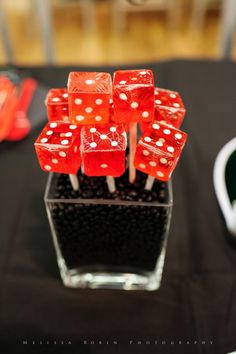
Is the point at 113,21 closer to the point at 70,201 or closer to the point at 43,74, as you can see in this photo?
the point at 43,74

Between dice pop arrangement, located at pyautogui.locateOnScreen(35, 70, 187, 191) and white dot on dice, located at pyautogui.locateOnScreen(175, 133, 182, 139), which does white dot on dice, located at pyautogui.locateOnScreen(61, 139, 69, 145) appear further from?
white dot on dice, located at pyautogui.locateOnScreen(175, 133, 182, 139)

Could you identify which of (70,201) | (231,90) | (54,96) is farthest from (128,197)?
(231,90)

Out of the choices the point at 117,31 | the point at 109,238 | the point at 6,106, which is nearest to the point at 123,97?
the point at 109,238

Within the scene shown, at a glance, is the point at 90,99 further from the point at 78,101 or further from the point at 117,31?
the point at 117,31

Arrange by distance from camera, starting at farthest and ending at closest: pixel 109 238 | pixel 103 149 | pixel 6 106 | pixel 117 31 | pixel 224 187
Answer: pixel 117 31 < pixel 6 106 < pixel 224 187 < pixel 109 238 < pixel 103 149

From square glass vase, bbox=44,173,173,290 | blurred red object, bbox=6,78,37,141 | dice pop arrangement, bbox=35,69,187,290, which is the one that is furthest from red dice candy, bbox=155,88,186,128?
blurred red object, bbox=6,78,37,141

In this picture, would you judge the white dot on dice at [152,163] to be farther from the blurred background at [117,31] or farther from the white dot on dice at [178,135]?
the blurred background at [117,31]
